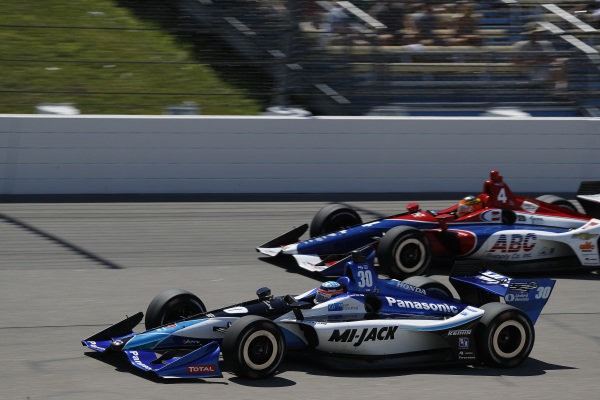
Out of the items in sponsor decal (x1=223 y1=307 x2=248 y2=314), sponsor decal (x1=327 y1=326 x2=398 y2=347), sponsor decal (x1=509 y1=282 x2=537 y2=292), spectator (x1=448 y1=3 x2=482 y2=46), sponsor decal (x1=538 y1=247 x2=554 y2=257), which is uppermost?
spectator (x1=448 y1=3 x2=482 y2=46)

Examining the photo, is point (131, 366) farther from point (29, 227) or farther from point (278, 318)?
point (29, 227)

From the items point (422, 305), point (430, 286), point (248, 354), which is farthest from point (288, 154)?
point (248, 354)

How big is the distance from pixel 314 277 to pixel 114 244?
98.3 inches

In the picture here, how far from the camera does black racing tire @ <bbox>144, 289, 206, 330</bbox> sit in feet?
20.6

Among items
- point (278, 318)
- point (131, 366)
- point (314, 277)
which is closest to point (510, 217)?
point (314, 277)

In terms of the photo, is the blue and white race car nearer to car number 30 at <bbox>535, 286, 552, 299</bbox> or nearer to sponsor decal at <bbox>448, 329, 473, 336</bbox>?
sponsor decal at <bbox>448, 329, 473, 336</bbox>

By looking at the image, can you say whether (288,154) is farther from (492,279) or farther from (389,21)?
(492,279)

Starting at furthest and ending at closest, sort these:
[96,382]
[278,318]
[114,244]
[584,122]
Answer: [584,122], [114,244], [278,318], [96,382]

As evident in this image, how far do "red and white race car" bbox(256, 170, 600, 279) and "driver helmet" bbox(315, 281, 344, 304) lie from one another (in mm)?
2434

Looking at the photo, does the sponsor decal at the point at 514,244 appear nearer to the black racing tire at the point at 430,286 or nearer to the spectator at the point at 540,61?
the black racing tire at the point at 430,286

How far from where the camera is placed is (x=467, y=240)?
920 cm

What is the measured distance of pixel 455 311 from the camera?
6.43 m

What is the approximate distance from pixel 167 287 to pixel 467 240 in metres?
3.06

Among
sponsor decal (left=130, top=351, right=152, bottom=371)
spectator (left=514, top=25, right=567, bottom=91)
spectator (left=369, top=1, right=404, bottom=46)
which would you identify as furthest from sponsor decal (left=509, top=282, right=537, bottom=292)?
spectator (left=514, top=25, right=567, bottom=91)
